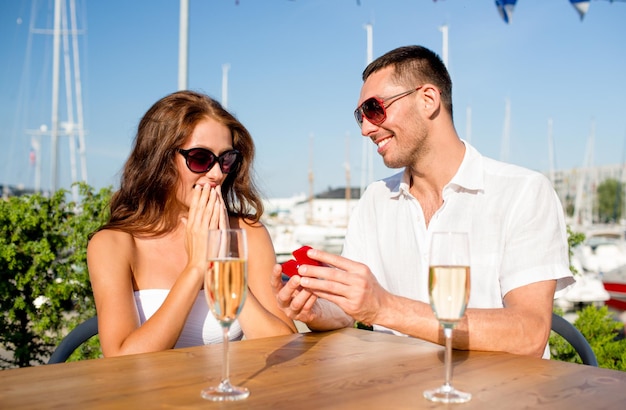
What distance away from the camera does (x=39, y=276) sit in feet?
15.1

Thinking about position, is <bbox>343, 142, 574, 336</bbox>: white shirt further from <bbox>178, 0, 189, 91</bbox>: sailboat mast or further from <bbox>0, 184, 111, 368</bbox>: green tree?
<bbox>178, 0, 189, 91</bbox>: sailboat mast

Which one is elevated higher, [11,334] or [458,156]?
[458,156]

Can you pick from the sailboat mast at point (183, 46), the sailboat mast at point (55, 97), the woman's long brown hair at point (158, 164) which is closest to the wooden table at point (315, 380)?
the woman's long brown hair at point (158, 164)

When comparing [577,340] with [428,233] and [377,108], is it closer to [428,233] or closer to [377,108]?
[428,233]

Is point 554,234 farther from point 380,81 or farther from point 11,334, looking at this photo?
point 11,334

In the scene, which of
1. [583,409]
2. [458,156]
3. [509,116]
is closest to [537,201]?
[458,156]

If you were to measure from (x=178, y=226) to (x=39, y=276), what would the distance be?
1.79 metres

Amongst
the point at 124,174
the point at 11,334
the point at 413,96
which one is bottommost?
the point at 11,334

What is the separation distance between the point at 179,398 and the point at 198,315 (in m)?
1.64

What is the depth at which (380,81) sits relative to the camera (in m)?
3.37

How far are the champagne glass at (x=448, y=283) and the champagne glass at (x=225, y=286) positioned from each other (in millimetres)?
469

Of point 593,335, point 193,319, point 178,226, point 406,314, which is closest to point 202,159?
point 178,226

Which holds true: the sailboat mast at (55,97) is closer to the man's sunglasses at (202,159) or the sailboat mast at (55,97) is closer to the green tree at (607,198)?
the man's sunglasses at (202,159)

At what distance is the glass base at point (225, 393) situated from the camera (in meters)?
1.45
